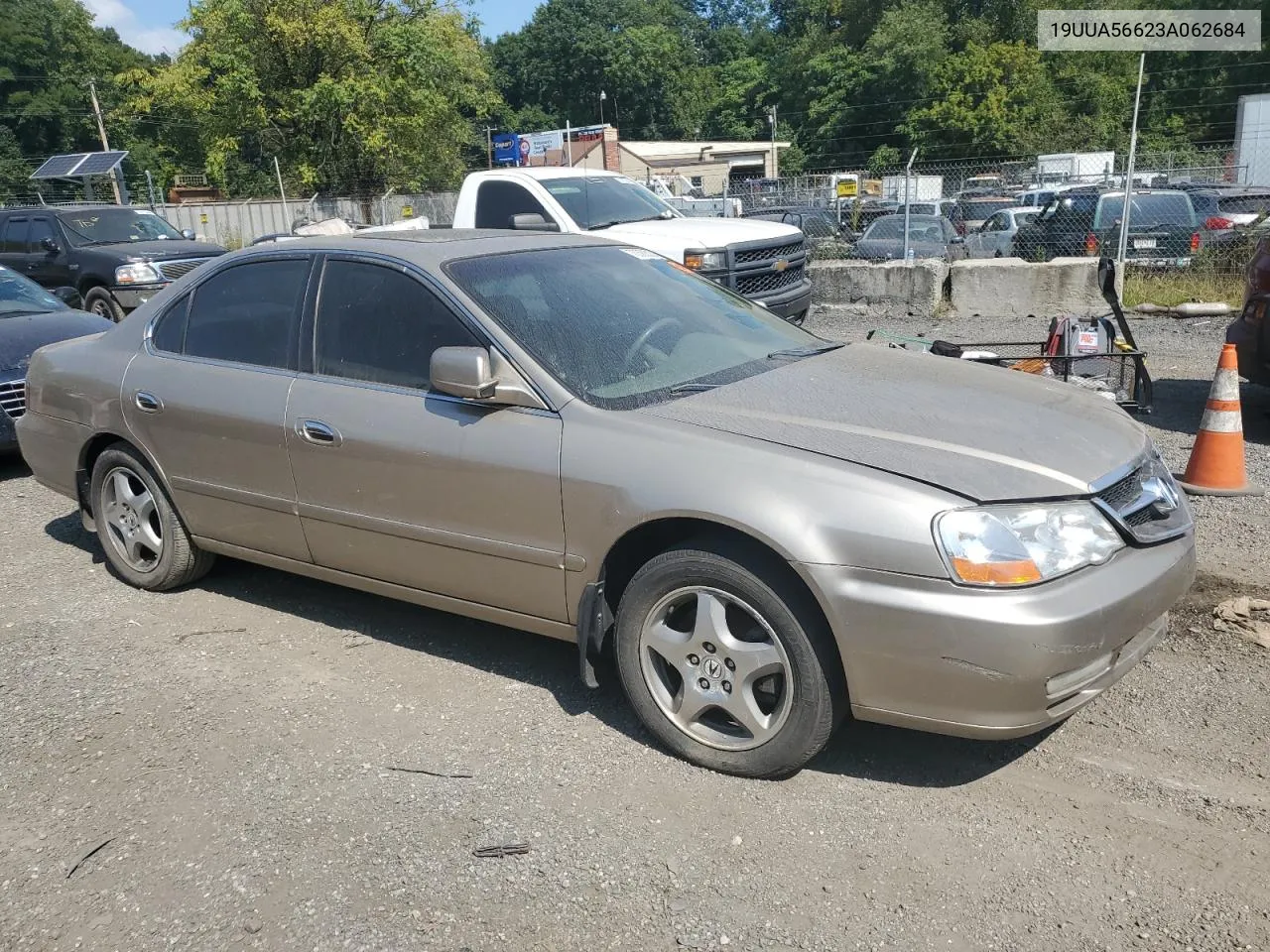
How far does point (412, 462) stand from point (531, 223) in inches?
253

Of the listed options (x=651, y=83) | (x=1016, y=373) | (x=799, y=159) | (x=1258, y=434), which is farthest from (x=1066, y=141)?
(x=651, y=83)

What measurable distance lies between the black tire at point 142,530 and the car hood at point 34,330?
120 inches

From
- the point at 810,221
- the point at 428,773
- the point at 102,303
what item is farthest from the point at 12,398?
the point at 810,221

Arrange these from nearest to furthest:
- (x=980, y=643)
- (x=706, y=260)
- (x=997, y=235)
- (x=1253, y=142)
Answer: (x=980, y=643) < (x=706, y=260) < (x=997, y=235) < (x=1253, y=142)

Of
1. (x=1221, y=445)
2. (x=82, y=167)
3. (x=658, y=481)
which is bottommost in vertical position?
(x=1221, y=445)

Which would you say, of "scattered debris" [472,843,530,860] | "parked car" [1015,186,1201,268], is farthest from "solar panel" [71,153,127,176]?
"scattered debris" [472,843,530,860]

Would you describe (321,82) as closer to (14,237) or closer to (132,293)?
(14,237)

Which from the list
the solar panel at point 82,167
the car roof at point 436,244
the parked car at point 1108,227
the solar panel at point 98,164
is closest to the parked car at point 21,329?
the car roof at point 436,244

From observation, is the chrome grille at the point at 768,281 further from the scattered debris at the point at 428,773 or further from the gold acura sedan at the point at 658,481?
the scattered debris at the point at 428,773

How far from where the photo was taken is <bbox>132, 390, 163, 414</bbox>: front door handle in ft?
15.2

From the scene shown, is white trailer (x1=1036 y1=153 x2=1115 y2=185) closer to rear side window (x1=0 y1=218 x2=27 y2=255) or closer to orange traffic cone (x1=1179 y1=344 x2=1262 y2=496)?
rear side window (x1=0 y1=218 x2=27 y2=255)

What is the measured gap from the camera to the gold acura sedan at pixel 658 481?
2902 millimetres

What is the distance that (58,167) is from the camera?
24047 mm

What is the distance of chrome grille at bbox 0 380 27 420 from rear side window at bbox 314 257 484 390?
14.2 ft
